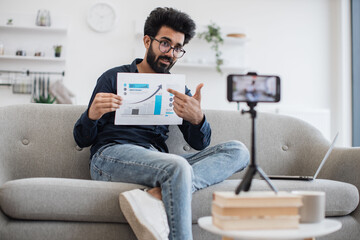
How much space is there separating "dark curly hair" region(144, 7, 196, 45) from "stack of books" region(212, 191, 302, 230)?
1.21 m

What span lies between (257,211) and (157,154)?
636mm

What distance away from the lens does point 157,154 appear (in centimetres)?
154

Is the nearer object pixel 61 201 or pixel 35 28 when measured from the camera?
pixel 61 201

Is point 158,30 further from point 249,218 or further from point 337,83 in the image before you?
point 337,83

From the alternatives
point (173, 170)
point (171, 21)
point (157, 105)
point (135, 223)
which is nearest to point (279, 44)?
point (171, 21)

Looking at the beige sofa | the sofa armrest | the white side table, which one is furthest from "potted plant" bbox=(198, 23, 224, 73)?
the white side table

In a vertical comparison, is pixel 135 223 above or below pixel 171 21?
below

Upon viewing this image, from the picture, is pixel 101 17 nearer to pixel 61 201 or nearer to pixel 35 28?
pixel 35 28

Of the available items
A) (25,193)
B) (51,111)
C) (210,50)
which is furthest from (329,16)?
(25,193)

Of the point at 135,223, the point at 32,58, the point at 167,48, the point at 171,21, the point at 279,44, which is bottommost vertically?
the point at 135,223

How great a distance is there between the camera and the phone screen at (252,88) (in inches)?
42.3

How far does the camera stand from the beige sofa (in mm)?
1507

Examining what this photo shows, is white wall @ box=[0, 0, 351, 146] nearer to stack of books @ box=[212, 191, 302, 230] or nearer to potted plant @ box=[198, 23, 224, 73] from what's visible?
potted plant @ box=[198, 23, 224, 73]

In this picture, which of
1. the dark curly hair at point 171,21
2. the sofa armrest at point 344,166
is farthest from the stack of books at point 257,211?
the dark curly hair at point 171,21
